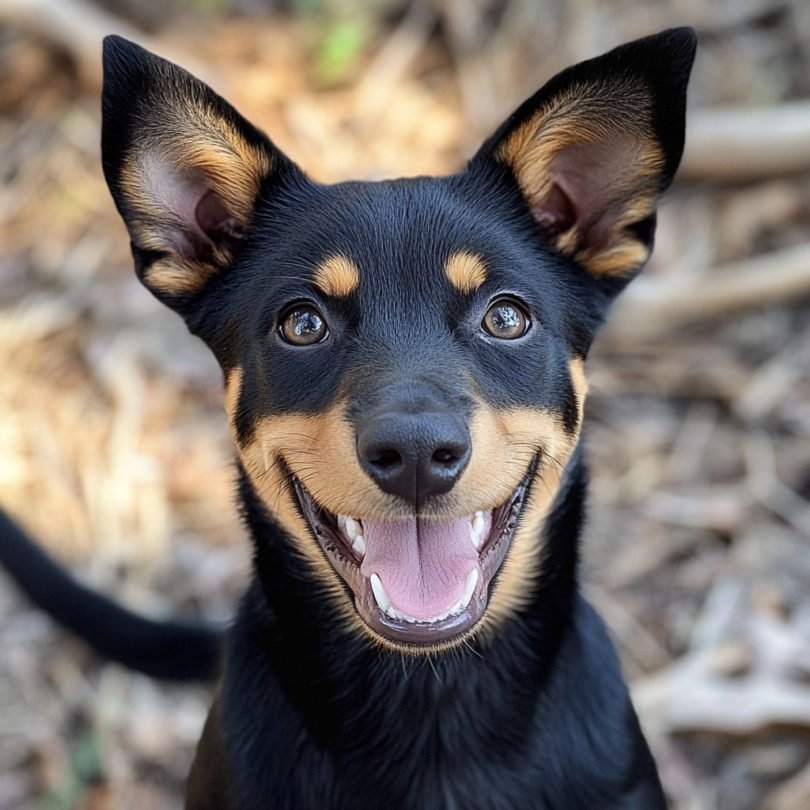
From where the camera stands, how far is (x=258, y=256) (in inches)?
106

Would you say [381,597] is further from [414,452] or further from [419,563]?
[414,452]

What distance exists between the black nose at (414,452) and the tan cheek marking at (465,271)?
1.48 feet

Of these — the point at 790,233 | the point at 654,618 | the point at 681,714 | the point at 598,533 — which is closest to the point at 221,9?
the point at 790,233

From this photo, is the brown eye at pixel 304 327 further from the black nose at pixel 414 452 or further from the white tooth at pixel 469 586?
the white tooth at pixel 469 586

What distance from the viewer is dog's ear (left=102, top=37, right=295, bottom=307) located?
93.6 inches

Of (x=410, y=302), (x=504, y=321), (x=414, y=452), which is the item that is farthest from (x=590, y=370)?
(x=414, y=452)

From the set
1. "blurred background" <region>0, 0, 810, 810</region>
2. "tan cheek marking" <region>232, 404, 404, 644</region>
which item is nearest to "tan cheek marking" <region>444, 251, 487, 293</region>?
"tan cheek marking" <region>232, 404, 404, 644</region>

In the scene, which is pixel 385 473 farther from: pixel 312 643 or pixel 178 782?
pixel 178 782

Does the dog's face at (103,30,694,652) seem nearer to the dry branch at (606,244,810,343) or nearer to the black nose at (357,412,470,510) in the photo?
the black nose at (357,412,470,510)

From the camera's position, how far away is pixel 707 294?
5137mm

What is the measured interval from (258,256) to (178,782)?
2.00 m

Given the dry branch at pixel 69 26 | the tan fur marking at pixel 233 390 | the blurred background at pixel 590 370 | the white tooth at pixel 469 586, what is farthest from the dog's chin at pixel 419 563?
the dry branch at pixel 69 26

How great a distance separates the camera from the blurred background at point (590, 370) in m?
3.69

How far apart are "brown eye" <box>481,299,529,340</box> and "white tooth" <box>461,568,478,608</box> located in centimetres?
58
